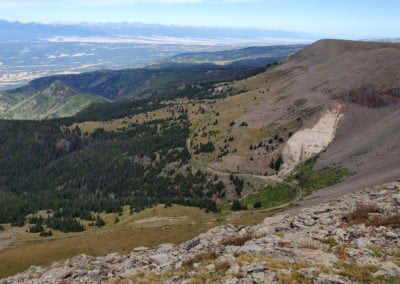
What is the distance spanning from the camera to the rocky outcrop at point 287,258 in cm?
3334

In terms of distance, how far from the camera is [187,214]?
15262 cm

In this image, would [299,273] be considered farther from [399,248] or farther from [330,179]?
[330,179]

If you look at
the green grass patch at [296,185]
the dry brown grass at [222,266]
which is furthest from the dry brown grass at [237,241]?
the green grass patch at [296,185]

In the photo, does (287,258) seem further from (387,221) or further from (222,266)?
(387,221)

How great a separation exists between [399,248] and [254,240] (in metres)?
14.3

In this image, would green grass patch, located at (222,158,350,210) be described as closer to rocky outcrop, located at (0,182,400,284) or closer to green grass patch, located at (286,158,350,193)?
green grass patch, located at (286,158,350,193)

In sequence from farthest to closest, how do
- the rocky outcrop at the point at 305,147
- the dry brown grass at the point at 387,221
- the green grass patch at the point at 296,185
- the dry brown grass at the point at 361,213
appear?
1. the rocky outcrop at the point at 305,147
2. the green grass patch at the point at 296,185
3. the dry brown grass at the point at 361,213
4. the dry brown grass at the point at 387,221

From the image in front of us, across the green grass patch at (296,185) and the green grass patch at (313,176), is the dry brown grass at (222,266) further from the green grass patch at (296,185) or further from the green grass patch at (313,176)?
the green grass patch at (313,176)

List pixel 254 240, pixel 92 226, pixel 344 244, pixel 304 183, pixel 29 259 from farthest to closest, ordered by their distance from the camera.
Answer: pixel 92 226
pixel 304 183
pixel 29 259
pixel 254 240
pixel 344 244

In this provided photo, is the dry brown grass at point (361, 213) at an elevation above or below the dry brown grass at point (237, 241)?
above

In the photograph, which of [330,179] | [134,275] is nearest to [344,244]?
[134,275]

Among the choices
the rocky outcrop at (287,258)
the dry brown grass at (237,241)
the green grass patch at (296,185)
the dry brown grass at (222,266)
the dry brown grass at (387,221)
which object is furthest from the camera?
the green grass patch at (296,185)

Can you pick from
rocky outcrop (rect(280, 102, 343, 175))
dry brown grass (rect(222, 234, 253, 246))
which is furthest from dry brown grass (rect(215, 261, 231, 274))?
rocky outcrop (rect(280, 102, 343, 175))

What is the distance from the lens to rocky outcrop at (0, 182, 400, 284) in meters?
33.3
